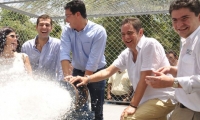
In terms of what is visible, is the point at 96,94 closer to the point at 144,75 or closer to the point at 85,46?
the point at 85,46

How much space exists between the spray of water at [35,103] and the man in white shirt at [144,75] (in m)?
0.23

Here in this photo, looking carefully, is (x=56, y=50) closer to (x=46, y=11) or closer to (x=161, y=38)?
(x=46, y=11)

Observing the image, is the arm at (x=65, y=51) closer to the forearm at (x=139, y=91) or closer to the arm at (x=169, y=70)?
the forearm at (x=139, y=91)

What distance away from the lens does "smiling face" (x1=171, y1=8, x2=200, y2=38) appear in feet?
7.49

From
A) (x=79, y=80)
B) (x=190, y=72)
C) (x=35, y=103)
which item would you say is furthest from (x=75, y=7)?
(x=190, y=72)

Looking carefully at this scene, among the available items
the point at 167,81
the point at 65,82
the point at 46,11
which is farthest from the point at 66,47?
the point at 46,11

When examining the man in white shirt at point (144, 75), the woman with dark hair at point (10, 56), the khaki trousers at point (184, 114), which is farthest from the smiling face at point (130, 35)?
the woman with dark hair at point (10, 56)

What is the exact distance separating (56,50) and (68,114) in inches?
67.9

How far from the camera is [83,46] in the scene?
149 inches

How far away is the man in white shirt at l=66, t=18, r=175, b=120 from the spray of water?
0.23 m

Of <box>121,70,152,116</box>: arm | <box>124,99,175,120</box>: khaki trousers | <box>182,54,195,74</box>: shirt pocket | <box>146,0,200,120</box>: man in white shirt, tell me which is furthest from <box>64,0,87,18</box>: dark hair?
<box>182,54,195,74</box>: shirt pocket

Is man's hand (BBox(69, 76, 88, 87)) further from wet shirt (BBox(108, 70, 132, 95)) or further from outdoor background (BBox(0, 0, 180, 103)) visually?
outdoor background (BBox(0, 0, 180, 103))

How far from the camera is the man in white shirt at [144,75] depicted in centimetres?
279

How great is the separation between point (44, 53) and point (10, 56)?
16.8 inches
